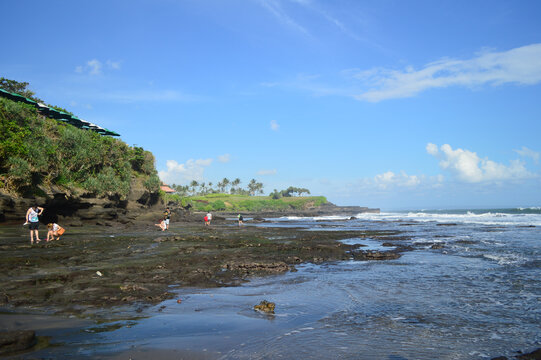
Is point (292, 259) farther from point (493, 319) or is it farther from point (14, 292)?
point (14, 292)

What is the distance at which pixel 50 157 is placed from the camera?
103ft

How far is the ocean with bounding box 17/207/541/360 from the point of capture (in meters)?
4.98

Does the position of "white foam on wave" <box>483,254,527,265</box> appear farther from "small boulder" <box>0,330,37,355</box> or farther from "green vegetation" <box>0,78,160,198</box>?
"green vegetation" <box>0,78,160,198</box>

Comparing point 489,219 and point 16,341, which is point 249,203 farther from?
point 16,341

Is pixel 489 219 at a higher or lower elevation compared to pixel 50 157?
lower

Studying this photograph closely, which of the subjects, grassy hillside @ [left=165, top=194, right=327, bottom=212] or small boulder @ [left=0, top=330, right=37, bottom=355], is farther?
grassy hillside @ [left=165, top=194, right=327, bottom=212]

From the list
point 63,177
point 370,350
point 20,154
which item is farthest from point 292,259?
point 63,177

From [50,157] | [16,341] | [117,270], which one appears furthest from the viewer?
[50,157]

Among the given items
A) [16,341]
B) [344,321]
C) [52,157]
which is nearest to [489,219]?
[344,321]

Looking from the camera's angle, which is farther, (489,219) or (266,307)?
(489,219)

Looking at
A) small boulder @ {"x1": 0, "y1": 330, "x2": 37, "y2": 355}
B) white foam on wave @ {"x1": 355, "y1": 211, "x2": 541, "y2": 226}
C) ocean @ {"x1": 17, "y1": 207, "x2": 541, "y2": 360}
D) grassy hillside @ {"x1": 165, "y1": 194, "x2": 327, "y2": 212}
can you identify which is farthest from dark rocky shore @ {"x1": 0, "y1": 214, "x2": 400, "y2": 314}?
grassy hillside @ {"x1": 165, "y1": 194, "x2": 327, "y2": 212}

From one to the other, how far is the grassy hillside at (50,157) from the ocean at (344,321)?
82.5 feet

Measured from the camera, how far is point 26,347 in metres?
4.60

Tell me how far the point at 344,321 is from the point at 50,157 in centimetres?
3383
